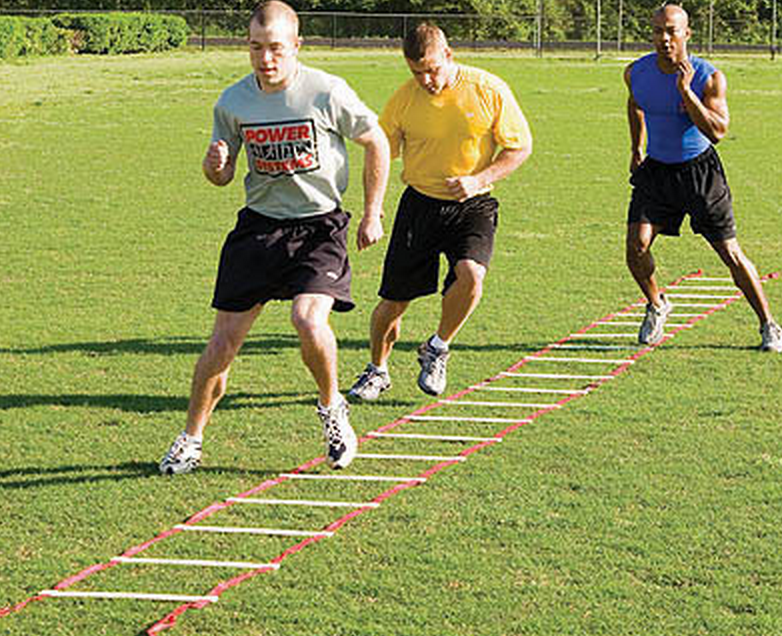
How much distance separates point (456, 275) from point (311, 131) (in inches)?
72.7

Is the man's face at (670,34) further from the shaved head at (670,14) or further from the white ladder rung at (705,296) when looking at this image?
the white ladder rung at (705,296)

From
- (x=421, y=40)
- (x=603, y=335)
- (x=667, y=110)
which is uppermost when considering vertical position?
(x=421, y=40)

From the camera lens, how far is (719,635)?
16.1ft

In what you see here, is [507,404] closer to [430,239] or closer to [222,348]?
[430,239]

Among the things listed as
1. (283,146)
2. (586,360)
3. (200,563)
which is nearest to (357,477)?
(200,563)

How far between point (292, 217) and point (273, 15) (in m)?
0.93

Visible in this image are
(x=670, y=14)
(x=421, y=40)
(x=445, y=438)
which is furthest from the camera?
(x=670, y=14)

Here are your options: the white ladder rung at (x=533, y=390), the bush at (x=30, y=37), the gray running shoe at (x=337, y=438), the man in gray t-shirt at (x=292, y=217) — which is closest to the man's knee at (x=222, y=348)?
the man in gray t-shirt at (x=292, y=217)

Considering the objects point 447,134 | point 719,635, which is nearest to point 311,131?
point 447,134

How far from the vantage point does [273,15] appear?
20.5 feet

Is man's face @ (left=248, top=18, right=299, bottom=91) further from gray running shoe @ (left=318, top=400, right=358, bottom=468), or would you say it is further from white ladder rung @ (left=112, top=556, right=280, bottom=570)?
white ladder rung @ (left=112, top=556, right=280, bottom=570)

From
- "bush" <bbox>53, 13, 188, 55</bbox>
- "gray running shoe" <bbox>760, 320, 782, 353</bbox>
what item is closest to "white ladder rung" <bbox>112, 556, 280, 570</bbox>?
"gray running shoe" <bbox>760, 320, 782, 353</bbox>

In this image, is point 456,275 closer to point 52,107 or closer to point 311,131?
point 311,131

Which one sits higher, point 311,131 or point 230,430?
point 311,131
